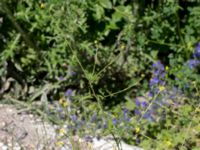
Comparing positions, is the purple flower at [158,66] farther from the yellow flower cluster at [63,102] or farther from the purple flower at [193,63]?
the yellow flower cluster at [63,102]

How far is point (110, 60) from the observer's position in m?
4.25

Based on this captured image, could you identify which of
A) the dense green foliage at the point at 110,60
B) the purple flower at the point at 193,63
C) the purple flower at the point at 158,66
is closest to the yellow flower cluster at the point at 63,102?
the dense green foliage at the point at 110,60

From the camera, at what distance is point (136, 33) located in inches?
168

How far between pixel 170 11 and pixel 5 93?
152 centimetres

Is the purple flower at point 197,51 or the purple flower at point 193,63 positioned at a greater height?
the purple flower at point 197,51

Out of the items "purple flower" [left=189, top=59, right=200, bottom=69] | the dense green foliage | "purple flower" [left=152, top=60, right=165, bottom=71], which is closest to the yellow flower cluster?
the dense green foliage

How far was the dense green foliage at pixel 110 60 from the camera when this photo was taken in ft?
12.8

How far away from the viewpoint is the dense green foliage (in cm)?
390

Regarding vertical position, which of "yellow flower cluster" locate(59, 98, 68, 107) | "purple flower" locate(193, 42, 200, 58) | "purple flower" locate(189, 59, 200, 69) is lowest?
"yellow flower cluster" locate(59, 98, 68, 107)

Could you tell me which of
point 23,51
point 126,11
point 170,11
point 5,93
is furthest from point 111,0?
point 5,93

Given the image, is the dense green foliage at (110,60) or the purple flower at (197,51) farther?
the purple flower at (197,51)

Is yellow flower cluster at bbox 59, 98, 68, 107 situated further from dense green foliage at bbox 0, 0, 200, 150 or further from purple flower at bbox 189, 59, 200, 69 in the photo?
purple flower at bbox 189, 59, 200, 69

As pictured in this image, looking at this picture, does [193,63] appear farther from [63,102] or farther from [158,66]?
[63,102]

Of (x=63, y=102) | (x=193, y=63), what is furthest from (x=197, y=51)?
(x=63, y=102)
